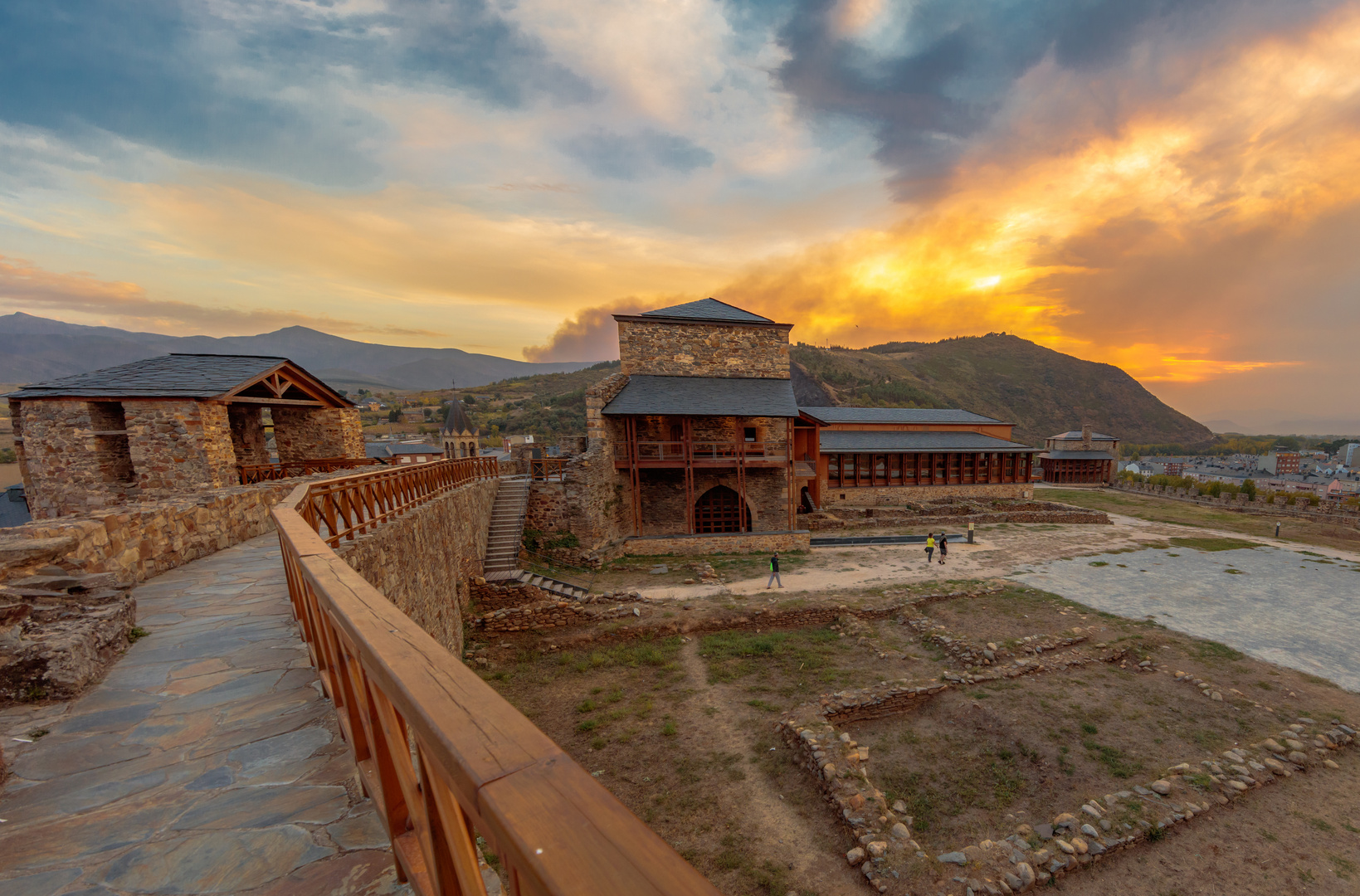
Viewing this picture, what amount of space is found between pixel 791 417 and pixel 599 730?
1371 cm

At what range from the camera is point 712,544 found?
19641 mm

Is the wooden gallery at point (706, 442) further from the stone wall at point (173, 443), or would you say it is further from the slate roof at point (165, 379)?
the stone wall at point (173, 443)

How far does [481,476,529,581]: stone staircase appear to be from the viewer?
47.9 ft

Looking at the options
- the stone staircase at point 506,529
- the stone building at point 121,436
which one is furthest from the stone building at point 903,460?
the stone building at point 121,436

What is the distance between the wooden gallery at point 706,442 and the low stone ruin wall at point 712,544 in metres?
0.10

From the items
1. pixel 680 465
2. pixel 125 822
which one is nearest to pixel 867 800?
pixel 125 822

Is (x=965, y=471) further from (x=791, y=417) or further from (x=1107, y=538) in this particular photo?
(x=791, y=417)

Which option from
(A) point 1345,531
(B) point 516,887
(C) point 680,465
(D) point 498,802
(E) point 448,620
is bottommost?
(A) point 1345,531

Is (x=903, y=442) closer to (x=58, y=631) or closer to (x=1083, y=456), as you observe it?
(x=1083, y=456)

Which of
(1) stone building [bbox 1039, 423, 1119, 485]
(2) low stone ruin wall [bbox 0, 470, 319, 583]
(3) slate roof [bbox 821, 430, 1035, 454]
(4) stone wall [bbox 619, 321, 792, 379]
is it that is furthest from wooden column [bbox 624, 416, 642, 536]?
(1) stone building [bbox 1039, 423, 1119, 485]

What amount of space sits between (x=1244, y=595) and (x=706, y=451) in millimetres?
18058

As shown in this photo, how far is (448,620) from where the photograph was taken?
10312mm

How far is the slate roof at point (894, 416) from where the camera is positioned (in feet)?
100

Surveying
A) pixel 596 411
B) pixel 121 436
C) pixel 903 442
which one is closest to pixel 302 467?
pixel 121 436
